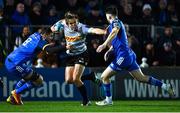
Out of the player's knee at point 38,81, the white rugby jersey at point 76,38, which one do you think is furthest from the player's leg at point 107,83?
the player's knee at point 38,81

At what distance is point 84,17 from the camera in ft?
66.7

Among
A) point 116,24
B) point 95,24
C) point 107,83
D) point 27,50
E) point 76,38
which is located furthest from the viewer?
point 95,24

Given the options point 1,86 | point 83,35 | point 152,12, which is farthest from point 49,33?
point 152,12

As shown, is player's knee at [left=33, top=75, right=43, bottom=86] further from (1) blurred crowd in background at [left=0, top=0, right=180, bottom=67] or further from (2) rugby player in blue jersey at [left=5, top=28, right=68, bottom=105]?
(1) blurred crowd in background at [left=0, top=0, right=180, bottom=67]

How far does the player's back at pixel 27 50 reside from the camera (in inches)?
637

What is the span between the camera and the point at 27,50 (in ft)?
53.3

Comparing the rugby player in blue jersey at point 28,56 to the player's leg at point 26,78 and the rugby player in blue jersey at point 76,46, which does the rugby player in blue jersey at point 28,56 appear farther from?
the rugby player in blue jersey at point 76,46

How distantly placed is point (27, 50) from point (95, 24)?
179 inches

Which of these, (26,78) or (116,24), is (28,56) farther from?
(116,24)

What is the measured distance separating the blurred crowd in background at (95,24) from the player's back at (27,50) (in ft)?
8.90

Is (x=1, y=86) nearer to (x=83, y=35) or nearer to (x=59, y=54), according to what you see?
(x=59, y=54)

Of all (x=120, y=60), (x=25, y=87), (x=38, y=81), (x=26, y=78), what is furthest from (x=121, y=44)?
(x=25, y=87)

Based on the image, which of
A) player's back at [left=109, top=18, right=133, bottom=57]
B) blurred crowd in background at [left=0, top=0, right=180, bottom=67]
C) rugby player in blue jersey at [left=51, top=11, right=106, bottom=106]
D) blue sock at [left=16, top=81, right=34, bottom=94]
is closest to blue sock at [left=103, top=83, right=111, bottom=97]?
rugby player in blue jersey at [left=51, top=11, right=106, bottom=106]

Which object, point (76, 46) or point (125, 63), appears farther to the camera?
point (125, 63)
